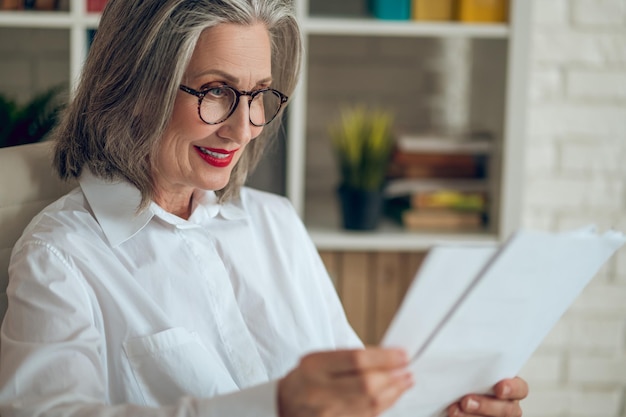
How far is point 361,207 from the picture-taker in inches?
91.3

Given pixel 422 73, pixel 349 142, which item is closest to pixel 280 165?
pixel 349 142

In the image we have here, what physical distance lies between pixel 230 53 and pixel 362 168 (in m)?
1.03

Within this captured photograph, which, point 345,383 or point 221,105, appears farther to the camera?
point 221,105

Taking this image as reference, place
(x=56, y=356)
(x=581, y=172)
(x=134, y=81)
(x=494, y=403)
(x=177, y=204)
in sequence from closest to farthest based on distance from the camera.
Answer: (x=56, y=356) < (x=494, y=403) < (x=134, y=81) < (x=177, y=204) < (x=581, y=172)

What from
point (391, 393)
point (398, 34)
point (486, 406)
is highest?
point (398, 34)

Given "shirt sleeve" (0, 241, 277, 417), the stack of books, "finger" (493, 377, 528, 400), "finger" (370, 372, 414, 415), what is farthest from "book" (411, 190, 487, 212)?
"finger" (370, 372, 414, 415)

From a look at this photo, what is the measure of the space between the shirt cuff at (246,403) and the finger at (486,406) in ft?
1.08

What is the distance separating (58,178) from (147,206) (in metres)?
0.19

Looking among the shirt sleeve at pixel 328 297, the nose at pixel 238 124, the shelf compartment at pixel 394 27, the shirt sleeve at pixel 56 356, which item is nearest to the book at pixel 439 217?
the shelf compartment at pixel 394 27

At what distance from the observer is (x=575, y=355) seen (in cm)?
263

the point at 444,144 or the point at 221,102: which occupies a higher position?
the point at 221,102

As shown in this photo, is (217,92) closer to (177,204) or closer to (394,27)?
(177,204)

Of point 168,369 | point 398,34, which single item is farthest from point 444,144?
point 168,369

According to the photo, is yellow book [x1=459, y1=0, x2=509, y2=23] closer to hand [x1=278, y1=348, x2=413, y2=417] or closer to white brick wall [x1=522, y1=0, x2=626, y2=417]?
white brick wall [x1=522, y1=0, x2=626, y2=417]
